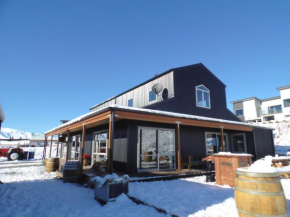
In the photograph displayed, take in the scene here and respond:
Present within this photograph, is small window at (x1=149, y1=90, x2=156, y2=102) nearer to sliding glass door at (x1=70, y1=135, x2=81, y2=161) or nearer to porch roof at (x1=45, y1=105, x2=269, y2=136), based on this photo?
porch roof at (x1=45, y1=105, x2=269, y2=136)

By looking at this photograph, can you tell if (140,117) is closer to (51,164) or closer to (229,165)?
(229,165)

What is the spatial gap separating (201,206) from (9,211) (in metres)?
4.34

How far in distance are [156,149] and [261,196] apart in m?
6.51

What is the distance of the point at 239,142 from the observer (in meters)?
13.2

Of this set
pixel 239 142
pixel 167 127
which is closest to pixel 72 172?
pixel 167 127

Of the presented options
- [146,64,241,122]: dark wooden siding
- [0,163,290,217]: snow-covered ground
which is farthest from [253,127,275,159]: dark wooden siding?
[0,163,290,217]: snow-covered ground

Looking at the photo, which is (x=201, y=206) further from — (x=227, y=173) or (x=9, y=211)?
(x=9, y=211)

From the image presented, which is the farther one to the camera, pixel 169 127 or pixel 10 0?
pixel 169 127

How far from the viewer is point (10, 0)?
5.24 meters

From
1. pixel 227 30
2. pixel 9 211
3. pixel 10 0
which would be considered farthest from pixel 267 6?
pixel 9 211

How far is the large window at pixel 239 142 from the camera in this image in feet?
42.9

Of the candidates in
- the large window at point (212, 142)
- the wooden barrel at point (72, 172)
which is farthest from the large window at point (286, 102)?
the wooden barrel at point (72, 172)

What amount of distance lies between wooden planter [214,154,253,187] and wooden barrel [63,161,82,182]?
549cm

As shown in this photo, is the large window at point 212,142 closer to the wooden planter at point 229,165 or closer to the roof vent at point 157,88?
the roof vent at point 157,88
